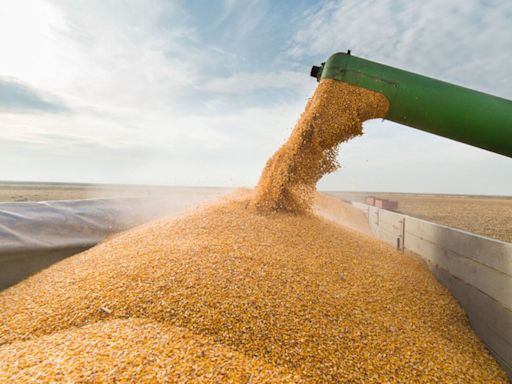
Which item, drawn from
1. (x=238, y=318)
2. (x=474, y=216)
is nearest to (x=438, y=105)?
(x=238, y=318)

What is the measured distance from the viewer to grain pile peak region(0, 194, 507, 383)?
1595mm

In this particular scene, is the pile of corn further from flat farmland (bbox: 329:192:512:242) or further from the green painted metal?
flat farmland (bbox: 329:192:512:242)

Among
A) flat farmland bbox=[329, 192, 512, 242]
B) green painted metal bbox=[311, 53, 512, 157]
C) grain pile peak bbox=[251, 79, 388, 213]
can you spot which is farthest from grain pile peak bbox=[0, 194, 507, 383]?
flat farmland bbox=[329, 192, 512, 242]

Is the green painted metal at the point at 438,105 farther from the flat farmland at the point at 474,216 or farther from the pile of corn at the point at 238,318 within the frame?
the flat farmland at the point at 474,216

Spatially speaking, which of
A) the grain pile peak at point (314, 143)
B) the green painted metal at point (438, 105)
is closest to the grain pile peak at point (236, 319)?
the grain pile peak at point (314, 143)

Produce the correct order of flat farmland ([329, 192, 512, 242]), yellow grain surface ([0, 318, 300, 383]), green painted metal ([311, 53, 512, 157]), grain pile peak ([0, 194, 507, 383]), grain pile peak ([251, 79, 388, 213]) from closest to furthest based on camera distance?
1. yellow grain surface ([0, 318, 300, 383])
2. grain pile peak ([0, 194, 507, 383])
3. green painted metal ([311, 53, 512, 157])
4. grain pile peak ([251, 79, 388, 213])
5. flat farmland ([329, 192, 512, 242])

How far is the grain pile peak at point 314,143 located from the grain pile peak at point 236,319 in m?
0.75

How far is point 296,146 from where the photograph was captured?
324 centimetres

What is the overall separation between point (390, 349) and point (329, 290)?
23.0 inches

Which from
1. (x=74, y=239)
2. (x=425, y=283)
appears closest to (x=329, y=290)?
(x=425, y=283)

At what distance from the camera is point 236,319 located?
196cm

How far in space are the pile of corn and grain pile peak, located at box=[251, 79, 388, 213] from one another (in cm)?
5

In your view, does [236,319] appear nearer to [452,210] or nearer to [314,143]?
[314,143]

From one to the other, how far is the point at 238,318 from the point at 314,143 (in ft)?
6.18
